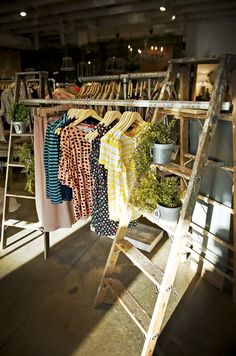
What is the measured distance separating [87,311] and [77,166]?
117 centimetres

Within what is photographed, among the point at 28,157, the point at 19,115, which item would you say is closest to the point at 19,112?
the point at 19,115

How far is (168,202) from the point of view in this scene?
159 centimetres

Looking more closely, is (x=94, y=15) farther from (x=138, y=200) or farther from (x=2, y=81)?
(x=138, y=200)

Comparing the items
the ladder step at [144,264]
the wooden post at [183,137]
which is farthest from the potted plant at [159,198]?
the wooden post at [183,137]

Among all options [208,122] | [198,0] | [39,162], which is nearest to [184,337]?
[208,122]

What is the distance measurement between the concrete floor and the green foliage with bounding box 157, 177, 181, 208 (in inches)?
38.5

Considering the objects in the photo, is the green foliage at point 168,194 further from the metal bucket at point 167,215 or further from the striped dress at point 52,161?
the striped dress at point 52,161

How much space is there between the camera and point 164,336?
1.79 meters

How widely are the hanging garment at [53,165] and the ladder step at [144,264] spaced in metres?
0.75

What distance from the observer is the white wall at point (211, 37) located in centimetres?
445

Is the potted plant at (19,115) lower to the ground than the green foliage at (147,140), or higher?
higher

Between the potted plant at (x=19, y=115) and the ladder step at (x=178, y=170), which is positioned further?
the potted plant at (x=19, y=115)

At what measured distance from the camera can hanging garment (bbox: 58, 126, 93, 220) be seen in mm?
1960

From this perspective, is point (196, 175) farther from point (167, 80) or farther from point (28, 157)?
point (28, 157)
